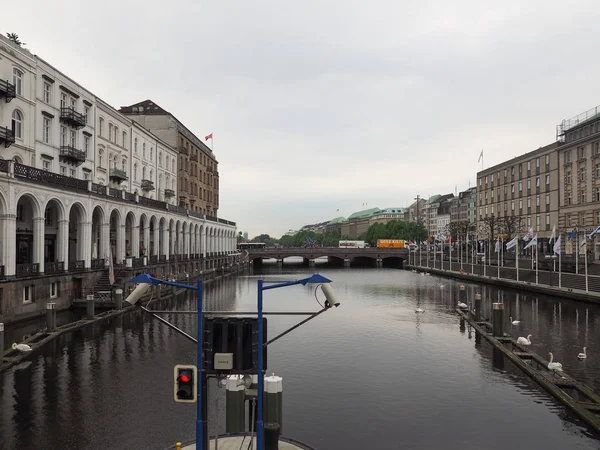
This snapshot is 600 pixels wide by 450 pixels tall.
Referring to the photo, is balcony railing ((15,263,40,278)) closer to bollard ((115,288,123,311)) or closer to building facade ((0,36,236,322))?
building facade ((0,36,236,322))

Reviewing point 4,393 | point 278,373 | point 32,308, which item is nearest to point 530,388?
Result: point 278,373

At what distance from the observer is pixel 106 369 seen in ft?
70.9

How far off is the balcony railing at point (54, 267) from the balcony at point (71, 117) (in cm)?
1756

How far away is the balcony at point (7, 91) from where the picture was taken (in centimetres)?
3803

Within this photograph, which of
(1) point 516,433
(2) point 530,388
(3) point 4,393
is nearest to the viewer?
(1) point 516,433

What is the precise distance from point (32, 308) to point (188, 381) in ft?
A: 99.5

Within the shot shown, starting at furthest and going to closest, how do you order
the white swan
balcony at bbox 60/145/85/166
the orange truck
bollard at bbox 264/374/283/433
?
the orange truck, balcony at bbox 60/145/85/166, the white swan, bollard at bbox 264/374/283/433

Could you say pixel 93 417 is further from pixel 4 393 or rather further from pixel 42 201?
pixel 42 201

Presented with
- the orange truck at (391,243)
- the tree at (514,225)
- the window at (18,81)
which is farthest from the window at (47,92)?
the orange truck at (391,243)

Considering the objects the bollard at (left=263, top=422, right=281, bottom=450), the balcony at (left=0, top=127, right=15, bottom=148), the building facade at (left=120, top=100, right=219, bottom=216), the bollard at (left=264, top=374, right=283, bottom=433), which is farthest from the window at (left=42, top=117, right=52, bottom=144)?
the bollard at (left=263, top=422, right=281, bottom=450)

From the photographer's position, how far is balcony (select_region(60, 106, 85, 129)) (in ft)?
157

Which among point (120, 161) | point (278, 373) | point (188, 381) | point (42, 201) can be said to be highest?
point (120, 161)

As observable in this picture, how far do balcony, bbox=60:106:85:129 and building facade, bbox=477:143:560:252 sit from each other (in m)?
74.5

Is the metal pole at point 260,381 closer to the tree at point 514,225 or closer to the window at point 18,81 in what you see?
the window at point 18,81
